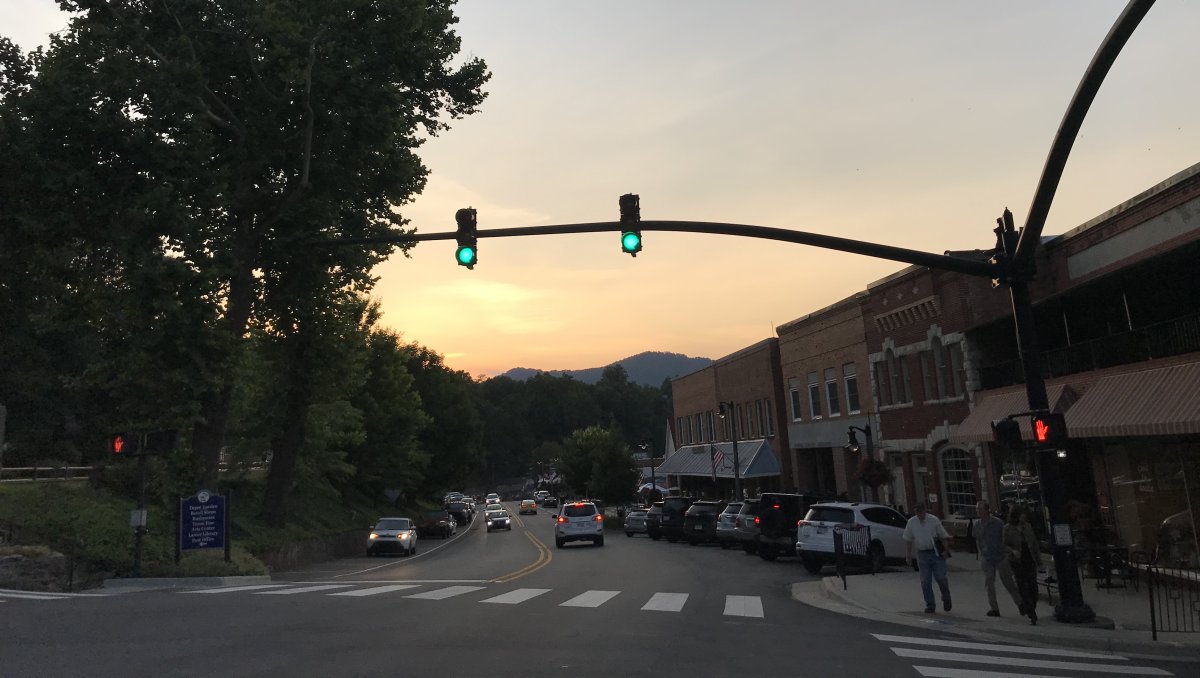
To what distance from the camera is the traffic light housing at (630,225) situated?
12.9m

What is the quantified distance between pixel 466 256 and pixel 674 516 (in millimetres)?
26427

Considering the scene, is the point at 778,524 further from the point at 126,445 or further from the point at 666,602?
the point at 126,445

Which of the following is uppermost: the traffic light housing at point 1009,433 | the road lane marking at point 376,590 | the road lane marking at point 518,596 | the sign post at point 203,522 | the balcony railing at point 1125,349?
the balcony railing at point 1125,349

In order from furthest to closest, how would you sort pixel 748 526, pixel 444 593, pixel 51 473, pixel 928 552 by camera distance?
pixel 51 473, pixel 748 526, pixel 444 593, pixel 928 552

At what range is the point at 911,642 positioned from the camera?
10.7 metres

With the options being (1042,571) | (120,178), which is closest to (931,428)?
(1042,571)

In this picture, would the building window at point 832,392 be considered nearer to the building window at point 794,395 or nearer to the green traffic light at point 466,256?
the building window at point 794,395

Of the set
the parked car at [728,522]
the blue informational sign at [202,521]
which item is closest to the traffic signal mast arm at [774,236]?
the blue informational sign at [202,521]

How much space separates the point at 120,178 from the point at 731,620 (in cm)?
1886

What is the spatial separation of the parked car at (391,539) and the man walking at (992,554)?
27.6m

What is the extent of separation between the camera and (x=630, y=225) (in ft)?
42.5

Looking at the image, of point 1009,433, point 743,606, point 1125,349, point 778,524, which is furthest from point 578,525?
point 1009,433

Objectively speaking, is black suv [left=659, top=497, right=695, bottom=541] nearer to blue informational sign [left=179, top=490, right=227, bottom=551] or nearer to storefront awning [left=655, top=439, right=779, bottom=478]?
storefront awning [left=655, top=439, right=779, bottom=478]

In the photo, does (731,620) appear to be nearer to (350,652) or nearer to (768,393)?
(350,652)
